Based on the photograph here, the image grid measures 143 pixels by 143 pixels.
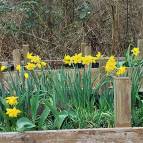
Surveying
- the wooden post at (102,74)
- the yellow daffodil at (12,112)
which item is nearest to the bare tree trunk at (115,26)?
the wooden post at (102,74)

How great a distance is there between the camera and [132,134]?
2.67 metres

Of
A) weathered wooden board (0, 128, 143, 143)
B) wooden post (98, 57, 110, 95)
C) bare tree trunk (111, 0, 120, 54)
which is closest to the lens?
weathered wooden board (0, 128, 143, 143)

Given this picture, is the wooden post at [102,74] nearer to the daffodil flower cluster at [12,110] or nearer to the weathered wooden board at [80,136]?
the weathered wooden board at [80,136]

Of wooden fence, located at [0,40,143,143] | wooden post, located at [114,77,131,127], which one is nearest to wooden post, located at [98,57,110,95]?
wooden post, located at [114,77,131,127]

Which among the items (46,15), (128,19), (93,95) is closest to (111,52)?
(128,19)

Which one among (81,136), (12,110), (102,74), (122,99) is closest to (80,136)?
(81,136)

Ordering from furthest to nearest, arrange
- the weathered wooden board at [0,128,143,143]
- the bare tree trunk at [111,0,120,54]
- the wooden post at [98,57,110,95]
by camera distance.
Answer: the bare tree trunk at [111,0,120,54]
the wooden post at [98,57,110,95]
the weathered wooden board at [0,128,143,143]

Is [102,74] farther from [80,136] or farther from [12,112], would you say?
[12,112]

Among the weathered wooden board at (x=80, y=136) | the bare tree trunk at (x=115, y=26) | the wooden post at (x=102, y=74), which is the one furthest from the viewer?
the bare tree trunk at (x=115, y=26)

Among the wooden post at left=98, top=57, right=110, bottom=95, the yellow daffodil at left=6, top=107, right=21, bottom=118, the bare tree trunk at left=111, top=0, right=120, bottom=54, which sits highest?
the bare tree trunk at left=111, top=0, right=120, bottom=54

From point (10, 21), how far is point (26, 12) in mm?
346

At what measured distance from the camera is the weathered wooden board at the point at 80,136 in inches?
104

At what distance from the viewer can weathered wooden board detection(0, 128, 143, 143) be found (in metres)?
2.64

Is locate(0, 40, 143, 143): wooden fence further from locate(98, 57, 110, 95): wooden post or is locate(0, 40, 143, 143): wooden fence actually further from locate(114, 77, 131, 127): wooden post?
locate(98, 57, 110, 95): wooden post
